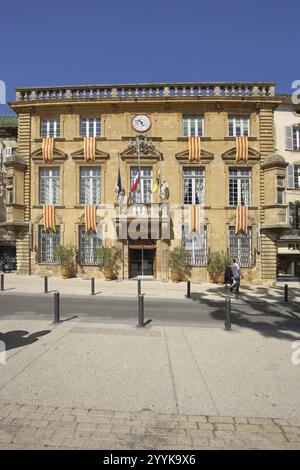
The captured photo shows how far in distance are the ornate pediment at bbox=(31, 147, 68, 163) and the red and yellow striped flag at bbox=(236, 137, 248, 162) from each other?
37.7ft

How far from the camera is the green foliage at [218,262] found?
17469 millimetres

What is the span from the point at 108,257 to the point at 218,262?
6942 millimetres

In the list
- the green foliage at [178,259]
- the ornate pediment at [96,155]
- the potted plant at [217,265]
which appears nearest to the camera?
the potted plant at [217,265]

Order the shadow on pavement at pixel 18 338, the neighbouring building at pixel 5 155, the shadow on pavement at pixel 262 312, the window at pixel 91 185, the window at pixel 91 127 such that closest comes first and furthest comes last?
the shadow on pavement at pixel 18 338, the shadow on pavement at pixel 262 312, the window at pixel 91 185, the window at pixel 91 127, the neighbouring building at pixel 5 155

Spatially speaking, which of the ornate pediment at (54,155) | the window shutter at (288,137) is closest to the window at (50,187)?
the ornate pediment at (54,155)

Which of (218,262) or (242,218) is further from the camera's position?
(242,218)

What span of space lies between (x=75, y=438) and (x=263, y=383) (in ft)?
9.44

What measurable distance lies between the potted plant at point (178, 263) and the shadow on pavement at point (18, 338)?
38.2ft

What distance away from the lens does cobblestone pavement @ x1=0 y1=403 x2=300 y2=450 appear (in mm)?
2947

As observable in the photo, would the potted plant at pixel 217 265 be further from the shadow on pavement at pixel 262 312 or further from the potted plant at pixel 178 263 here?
the shadow on pavement at pixel 262 312

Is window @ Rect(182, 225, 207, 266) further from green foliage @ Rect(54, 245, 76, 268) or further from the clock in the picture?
green foliage @ Rect(54, 245, 76, 268)

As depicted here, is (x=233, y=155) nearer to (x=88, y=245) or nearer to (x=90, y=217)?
(x=90, y=217)

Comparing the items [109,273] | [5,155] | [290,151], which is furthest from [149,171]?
[5,155]

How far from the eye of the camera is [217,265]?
17453mm
